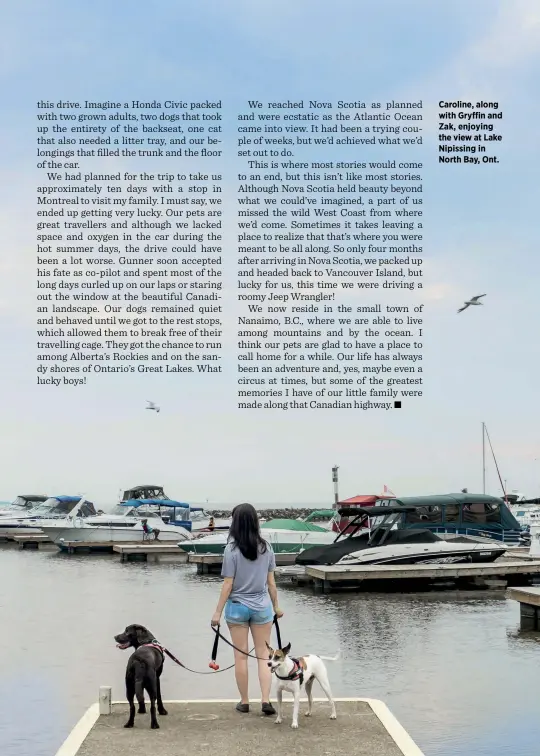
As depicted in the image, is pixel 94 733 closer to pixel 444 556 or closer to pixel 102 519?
pixel 444 556

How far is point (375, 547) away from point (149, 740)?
22693 millimetres

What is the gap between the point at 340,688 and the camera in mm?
14938

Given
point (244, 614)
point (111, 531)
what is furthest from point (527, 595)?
point (111, 531)

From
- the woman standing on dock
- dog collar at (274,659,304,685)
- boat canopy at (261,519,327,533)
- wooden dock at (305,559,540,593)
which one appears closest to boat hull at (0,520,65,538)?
boat canopy at (261,519,327,533)

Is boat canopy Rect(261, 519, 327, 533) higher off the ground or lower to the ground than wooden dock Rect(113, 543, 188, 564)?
higher

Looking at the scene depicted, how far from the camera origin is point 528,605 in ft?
70.2

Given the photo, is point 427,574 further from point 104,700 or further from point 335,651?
point 104,700

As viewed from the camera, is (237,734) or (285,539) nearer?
(237,734)

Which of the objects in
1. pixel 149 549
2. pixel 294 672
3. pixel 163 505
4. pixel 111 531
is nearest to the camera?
pixel 294 672

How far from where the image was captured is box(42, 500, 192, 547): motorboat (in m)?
54.2

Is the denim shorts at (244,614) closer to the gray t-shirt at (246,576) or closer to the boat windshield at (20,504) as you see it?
the gray t-shirt at (246,576)

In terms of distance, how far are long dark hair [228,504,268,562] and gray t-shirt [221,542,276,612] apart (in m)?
0.07

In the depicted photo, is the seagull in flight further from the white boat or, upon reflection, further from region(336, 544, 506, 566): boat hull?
the white boat

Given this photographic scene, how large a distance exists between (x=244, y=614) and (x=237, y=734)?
119 cm
